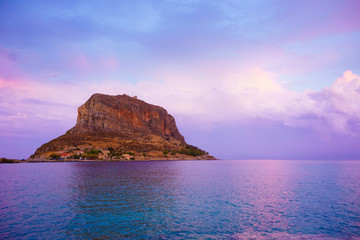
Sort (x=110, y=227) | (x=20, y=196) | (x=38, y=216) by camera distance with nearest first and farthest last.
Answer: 1. (x=110, y=227)
2. (x=38, y=216)
3. (x=20, y=196)

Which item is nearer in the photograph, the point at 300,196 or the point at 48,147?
the point at 300,196

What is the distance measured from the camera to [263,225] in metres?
24.4

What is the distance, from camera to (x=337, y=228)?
23781 mm

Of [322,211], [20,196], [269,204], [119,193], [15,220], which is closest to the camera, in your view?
[15,220]

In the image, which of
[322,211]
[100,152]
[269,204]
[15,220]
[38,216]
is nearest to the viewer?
[15,220]

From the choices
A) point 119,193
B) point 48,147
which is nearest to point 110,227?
point 119,193

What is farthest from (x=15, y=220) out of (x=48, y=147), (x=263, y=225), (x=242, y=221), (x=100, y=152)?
(x=48, y=147)

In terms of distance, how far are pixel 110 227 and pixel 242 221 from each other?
14.5 metres

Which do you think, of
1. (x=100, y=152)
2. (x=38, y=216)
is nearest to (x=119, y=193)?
(x=38, y=216)

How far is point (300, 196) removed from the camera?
4150 cm

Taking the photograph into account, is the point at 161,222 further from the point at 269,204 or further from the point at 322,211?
the point at 322,211

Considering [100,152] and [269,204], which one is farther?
[100,152]

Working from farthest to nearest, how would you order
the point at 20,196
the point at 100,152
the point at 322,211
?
the point at 100,152
the point at 20,196
the point at 322,211

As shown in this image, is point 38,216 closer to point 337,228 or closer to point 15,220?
point 15,220
